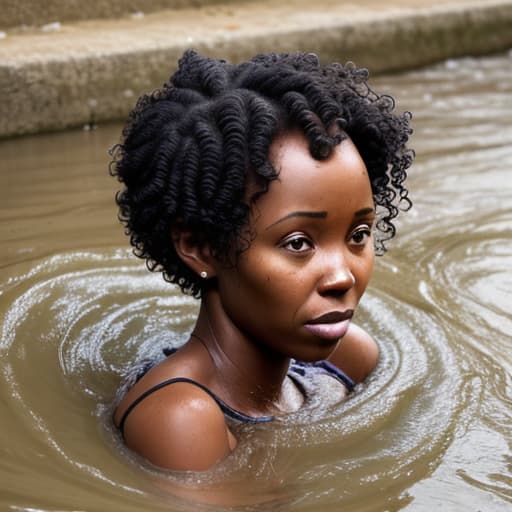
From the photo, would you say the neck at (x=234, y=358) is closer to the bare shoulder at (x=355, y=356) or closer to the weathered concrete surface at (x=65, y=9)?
the bare shoulder at (x=355, y=356)

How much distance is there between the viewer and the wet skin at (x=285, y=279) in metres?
2.49

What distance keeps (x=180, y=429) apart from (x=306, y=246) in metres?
0.53

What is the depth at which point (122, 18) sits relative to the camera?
6574mm

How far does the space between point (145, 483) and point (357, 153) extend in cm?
95

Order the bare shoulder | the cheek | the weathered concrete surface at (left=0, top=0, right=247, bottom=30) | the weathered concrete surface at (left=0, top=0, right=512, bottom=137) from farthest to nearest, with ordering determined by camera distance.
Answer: the weathered concrete surface at (left=0, top=0, right=247, bottom=30) < the weathered concrete surface at (left=0, top=0, right=512, bottom=137) < the bare shoulder < the cheek

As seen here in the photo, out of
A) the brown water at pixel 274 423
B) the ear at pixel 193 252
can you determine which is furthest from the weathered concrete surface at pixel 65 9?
the ear at pixel 193 252

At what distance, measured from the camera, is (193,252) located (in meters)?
2.68

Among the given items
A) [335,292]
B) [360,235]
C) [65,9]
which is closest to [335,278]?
[335,292]

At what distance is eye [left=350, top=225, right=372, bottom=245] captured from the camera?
2.60 meters

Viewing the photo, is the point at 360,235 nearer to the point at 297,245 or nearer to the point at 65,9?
the point at 297,245

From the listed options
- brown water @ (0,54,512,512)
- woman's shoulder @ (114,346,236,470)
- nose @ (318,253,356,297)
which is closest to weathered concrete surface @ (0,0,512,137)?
brown water @ (0,54,512,512)

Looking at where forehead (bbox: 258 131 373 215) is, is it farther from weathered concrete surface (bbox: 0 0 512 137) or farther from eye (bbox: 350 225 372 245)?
weathered concrete surface (bbox: 0 0 512 137)

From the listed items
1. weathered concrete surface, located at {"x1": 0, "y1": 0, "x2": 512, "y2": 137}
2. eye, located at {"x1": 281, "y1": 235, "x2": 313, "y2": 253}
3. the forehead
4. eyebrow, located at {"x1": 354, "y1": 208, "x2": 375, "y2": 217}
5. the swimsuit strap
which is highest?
the forehead

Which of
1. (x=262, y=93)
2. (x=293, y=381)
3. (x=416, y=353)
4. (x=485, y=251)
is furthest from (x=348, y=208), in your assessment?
(x=485, y=251)
